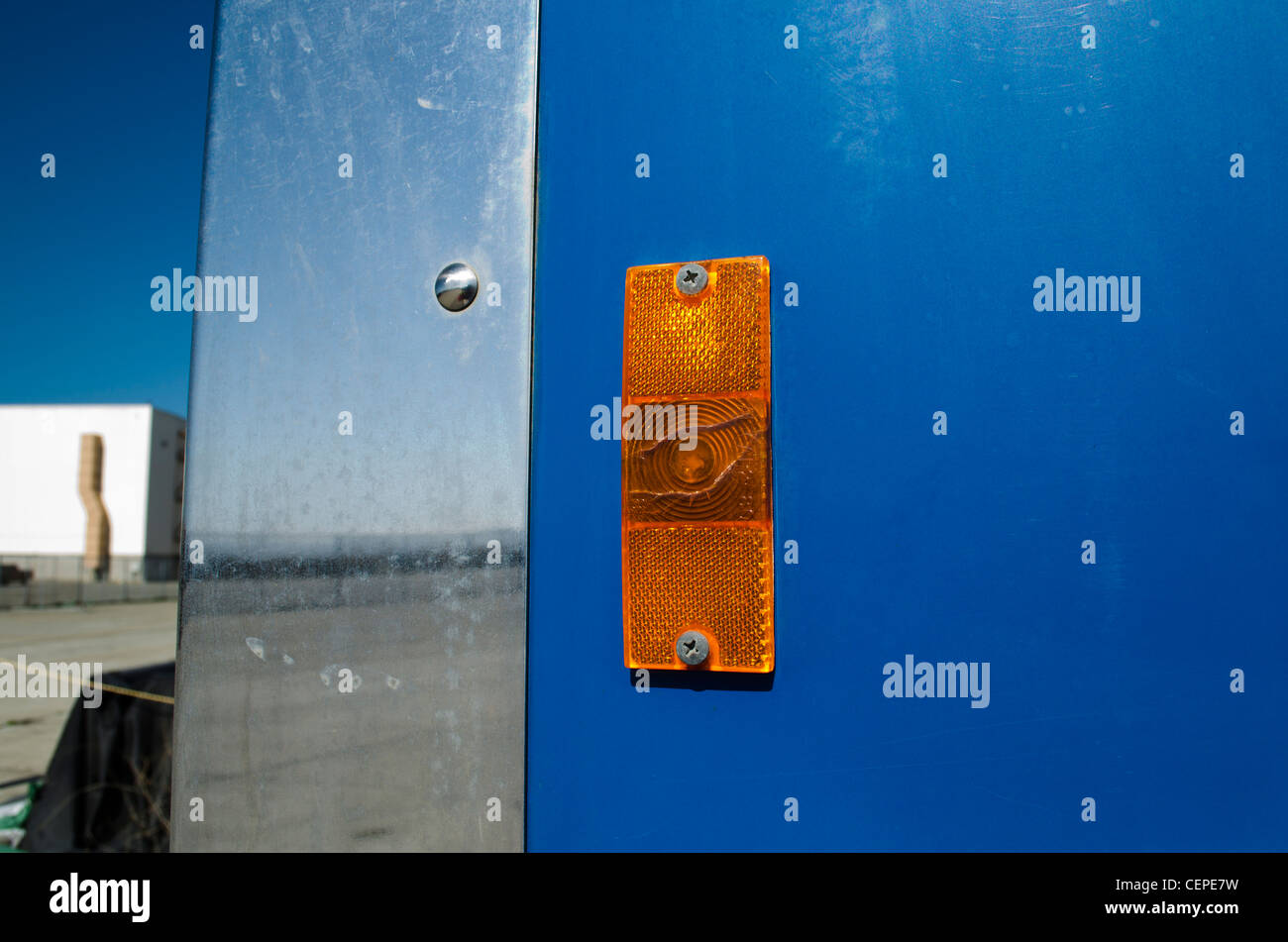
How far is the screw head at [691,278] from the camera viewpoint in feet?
2.79

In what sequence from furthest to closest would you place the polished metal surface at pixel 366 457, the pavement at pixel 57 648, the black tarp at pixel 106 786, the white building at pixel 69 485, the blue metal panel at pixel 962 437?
the white building at pixel 69 485 → the pavement at pixel 57 648 → the black tarp at pixel 106 786 → the polished metal surface at pixel 366 457 → the blue metal panel at pixel 962 437

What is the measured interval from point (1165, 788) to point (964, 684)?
20 centimetres

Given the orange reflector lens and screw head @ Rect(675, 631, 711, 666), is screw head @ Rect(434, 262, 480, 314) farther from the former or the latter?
screw head @ Rect(675, 631, 711, 666)

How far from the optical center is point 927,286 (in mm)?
815

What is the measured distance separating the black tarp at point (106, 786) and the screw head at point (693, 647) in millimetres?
5175

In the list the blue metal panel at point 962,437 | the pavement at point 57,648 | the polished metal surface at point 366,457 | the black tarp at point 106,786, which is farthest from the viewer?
the pavement at point 57,648

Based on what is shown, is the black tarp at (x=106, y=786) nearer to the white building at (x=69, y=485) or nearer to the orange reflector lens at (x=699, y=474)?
the orange reflector lens at (x=699, y=474)

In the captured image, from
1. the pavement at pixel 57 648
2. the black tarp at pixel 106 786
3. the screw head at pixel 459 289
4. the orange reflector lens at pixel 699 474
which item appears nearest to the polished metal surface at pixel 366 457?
the screw head at pixel 459 289

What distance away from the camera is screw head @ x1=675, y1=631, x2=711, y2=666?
31.9 inches

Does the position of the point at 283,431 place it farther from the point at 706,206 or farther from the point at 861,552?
the point at 861,552

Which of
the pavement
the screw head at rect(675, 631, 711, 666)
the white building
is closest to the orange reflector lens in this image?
the screw head at rect(675, 631, 711, 666)

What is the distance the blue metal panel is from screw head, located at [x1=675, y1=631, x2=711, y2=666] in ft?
0.13

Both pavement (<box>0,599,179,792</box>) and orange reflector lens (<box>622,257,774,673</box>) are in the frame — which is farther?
pavement (<box>0,599,179,792</box>)

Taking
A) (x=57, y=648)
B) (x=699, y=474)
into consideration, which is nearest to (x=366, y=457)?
(x=699, y=474)
